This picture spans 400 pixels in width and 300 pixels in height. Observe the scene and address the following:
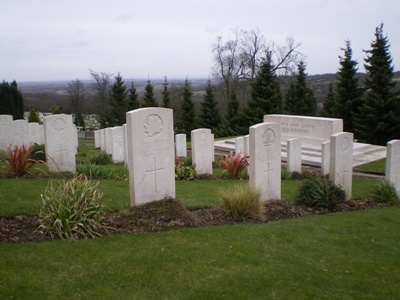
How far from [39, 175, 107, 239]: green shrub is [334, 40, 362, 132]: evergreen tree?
86.8ft

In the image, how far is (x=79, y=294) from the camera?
388 centimetres

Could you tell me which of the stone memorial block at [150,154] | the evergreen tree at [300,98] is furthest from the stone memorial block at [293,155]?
the evergreen tree at [300,98]

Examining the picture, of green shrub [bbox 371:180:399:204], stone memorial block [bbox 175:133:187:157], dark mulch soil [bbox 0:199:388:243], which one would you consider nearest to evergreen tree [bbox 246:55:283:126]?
stone memorial block [bbox 175:133:187:157]

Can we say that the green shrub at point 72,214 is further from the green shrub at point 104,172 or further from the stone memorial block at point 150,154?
the green shrub at point 104,172

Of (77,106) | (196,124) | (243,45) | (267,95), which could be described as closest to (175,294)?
(267,95)

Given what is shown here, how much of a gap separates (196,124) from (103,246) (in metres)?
32.6

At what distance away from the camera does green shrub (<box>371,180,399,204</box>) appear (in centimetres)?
981

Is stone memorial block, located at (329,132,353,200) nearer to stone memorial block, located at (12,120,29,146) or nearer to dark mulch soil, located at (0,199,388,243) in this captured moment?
dark mulch soil, located at (0,199,388,243)

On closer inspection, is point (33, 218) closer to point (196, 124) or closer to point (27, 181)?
point (27, 181)

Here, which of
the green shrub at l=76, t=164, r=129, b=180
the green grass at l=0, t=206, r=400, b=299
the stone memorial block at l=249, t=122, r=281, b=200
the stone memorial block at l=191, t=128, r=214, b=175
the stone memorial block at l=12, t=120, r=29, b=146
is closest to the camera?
the green grass at l=0, t=206, r=400, b=299

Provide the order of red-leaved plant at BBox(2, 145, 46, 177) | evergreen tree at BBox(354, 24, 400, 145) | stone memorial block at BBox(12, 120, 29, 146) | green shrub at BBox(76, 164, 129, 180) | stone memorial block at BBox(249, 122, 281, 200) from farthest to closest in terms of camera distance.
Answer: evergreen tree at BBox(354, 24, 400, 145) → stone memorial block at BBox(12, 120, 29, 146) → green shrub at BBox(76, 164, 129, 180) → red-leaved plant at BBox(2, 145, 46, 177) → stone memorial block at BBox(249, 122, 281, 200)

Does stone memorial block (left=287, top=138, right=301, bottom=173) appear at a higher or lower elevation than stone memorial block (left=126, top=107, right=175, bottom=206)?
lower

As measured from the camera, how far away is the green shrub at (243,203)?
699cm

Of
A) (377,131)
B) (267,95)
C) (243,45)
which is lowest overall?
(377,131)
